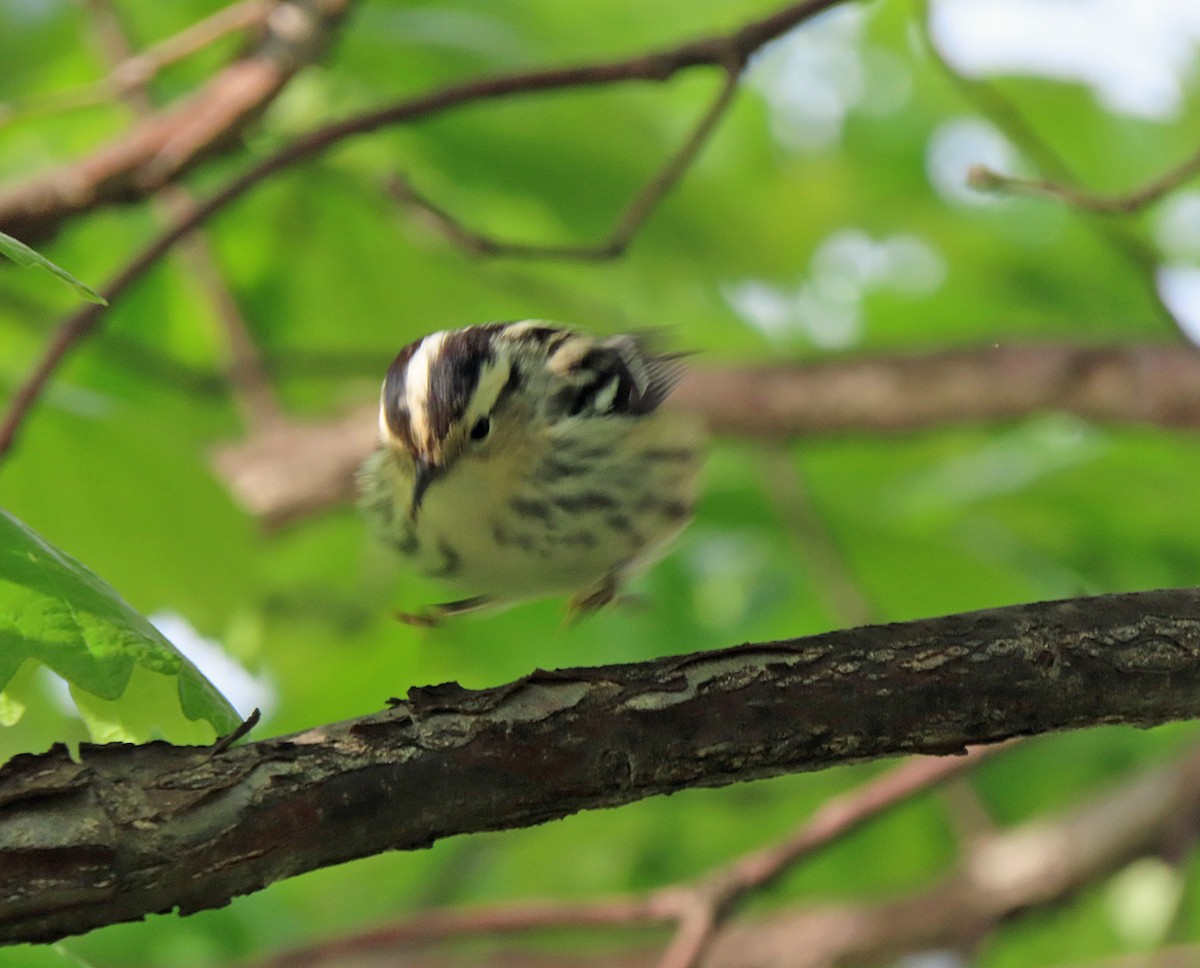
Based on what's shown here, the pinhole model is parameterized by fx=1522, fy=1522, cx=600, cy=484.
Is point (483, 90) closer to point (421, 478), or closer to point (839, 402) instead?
point (421, 478)

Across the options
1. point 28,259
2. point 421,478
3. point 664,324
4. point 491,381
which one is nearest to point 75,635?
point 28,259

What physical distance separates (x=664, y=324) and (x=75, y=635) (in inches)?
111

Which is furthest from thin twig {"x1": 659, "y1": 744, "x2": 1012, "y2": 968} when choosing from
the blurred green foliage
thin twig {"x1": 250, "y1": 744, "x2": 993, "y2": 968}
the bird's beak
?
the bird's beak

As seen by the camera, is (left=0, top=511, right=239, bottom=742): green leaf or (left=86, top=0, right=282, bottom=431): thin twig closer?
(left=0, top=511, right=239, bottom=742): green leaf

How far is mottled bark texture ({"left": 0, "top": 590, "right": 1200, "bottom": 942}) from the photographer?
4.28 feet

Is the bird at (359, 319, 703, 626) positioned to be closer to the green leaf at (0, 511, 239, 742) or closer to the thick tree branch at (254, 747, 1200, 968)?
the thick tree branch at (254, 747, 1200, 968)

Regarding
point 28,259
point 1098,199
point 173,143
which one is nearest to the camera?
point 28,259

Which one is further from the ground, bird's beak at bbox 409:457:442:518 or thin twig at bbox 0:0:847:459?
thin twig at bbox 0:0:847:459

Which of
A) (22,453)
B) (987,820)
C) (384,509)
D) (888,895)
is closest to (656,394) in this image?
(384,509)

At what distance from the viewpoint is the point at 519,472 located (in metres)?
2.65

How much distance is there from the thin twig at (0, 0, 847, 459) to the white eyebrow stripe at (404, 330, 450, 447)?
0.39 meters

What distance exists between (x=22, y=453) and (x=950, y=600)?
197 cm

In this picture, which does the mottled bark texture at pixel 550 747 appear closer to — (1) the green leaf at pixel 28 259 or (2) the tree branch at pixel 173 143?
(1) the green leaf at pixel 28 259

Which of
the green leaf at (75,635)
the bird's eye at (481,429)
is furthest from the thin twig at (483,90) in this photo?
the green leaf at (75,635)
